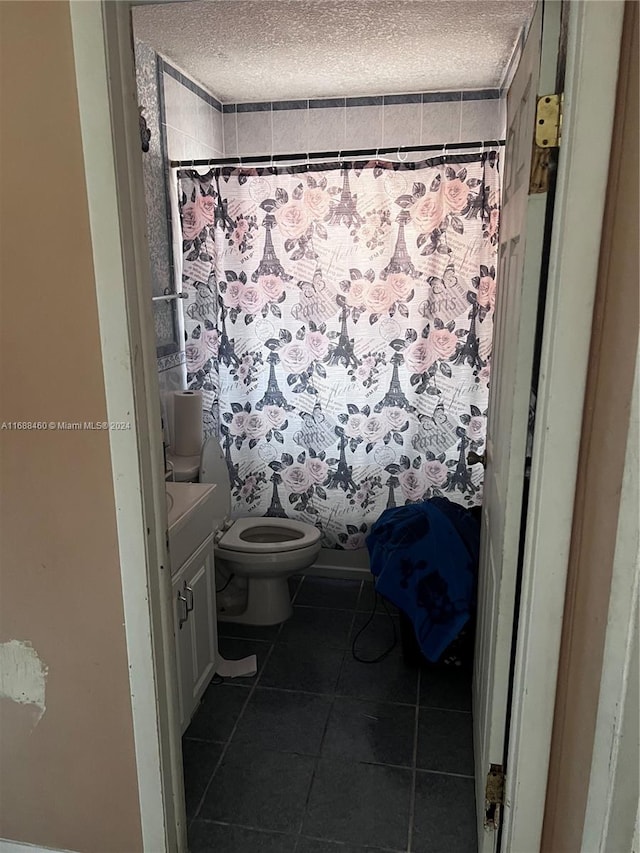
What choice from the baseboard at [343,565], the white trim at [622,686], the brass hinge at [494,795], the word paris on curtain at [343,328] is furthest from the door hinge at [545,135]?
the baseboard at [343,565]

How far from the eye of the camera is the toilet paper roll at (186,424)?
278 centimetres

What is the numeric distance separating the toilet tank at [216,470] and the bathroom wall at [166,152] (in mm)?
193

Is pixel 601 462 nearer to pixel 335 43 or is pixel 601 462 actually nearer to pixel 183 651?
pixel 183 651

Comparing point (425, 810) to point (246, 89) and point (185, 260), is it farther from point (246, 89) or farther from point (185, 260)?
point (246, 89)

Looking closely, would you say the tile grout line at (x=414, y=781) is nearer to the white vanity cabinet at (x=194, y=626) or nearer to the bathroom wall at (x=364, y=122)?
the white vanity cabinet at (x=194, y=626)

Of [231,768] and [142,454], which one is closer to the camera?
[142,454]

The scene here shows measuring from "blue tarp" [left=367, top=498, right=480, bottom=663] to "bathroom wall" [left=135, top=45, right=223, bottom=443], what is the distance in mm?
1093

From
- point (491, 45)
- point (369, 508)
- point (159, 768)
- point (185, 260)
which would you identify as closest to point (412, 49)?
point (491, 45)

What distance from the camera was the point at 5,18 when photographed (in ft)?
3.97

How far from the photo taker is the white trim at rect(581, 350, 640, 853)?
2.98 ft

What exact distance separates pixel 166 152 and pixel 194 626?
1.97m

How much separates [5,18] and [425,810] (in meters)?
2.19
